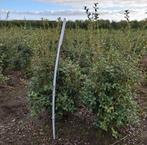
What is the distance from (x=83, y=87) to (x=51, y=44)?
119 centimetres

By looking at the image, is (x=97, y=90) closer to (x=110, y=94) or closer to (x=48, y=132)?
(x=110, y=94)

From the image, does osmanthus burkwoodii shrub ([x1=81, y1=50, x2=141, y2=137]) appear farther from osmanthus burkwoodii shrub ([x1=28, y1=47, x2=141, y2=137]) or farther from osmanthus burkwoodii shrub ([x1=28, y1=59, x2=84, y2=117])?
osmanthus burkwoodii shrub ([x1=28, y1=59, x2=84, y2=117])

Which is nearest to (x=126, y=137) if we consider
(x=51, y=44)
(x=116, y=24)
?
(x=51, y=44)

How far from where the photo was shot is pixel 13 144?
15.6ft

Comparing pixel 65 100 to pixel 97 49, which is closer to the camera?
pixel 65 100

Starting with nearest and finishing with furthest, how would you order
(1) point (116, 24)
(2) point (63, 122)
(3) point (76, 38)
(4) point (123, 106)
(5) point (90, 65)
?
(4) point (123, 106), (2) point (63, 122), (5) point (90, 65), (3) point (76, 38), (1) point (116, 24)

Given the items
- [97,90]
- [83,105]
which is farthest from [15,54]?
[97,90]

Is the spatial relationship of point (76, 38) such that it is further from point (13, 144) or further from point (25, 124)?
point (13, 144)

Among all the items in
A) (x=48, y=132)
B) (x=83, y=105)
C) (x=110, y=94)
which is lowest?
(x=48, y=132)

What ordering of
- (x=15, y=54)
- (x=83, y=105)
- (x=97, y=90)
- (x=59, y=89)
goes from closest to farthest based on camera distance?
1. (x=97, y=90)
2. (x=59, y=89)
3. (x=83, y=105)
4. (x=15, y=54)

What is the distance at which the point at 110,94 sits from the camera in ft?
14.8

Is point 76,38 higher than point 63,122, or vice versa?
point 76,38

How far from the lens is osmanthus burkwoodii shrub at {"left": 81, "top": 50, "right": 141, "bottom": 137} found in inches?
175

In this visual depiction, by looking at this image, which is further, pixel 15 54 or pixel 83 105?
pixel 15 54
